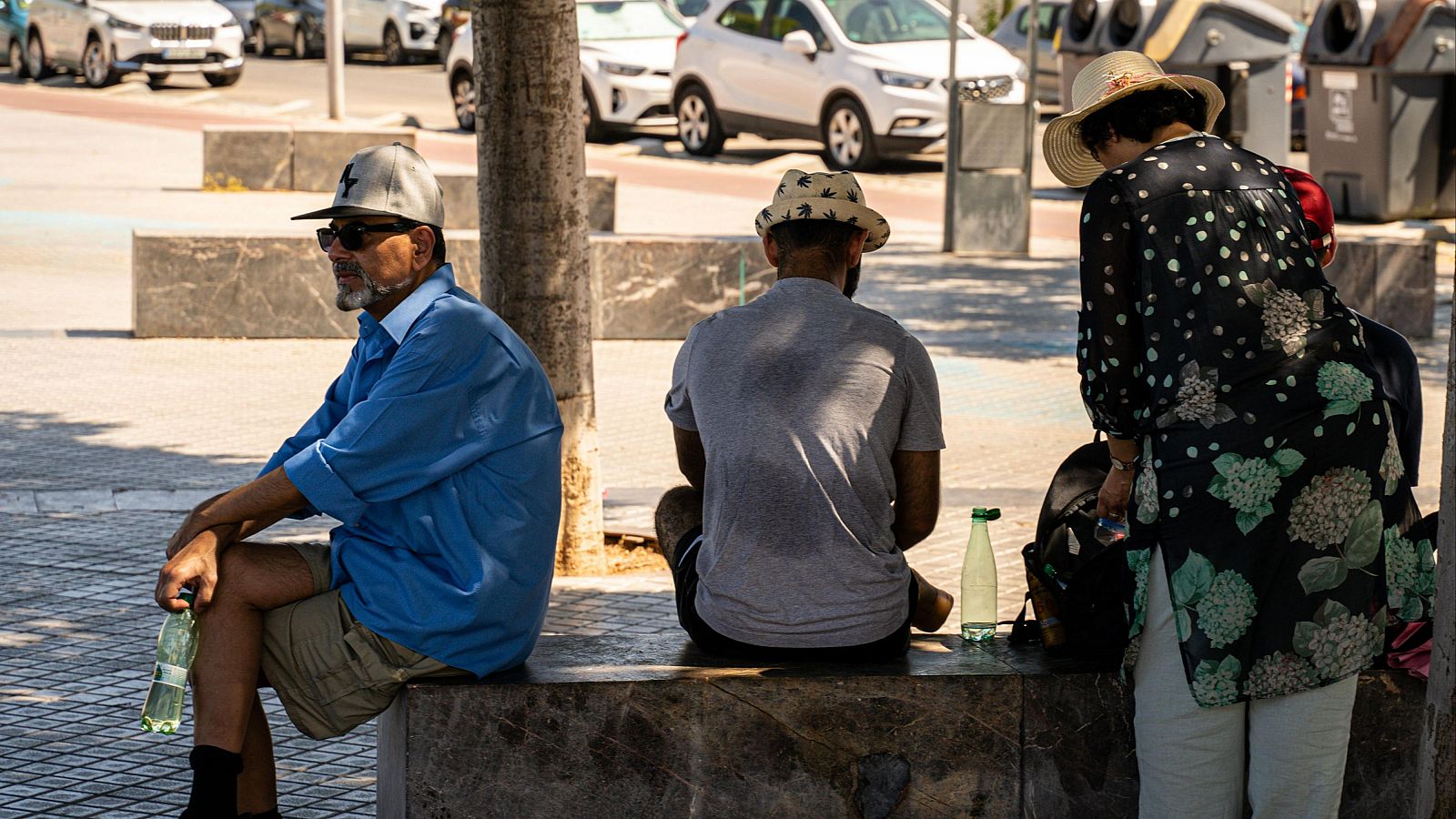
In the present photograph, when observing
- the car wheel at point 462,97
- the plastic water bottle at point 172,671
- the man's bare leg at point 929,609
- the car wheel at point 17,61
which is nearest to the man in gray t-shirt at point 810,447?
the man's bare leg at point 929,609

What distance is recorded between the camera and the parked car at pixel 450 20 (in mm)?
29625

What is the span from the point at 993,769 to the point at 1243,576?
2.54ft

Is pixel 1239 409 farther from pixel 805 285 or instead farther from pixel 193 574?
pixel 193 574

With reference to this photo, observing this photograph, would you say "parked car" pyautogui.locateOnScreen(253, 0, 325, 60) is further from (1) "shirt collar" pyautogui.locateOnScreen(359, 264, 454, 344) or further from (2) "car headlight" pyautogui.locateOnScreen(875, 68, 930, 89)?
(1) "shirt collar" pyautogui.locateOnScreen(359, 264, 454, 344)

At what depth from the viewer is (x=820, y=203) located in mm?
3822

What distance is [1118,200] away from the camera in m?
3.36

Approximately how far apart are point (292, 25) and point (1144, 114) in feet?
104

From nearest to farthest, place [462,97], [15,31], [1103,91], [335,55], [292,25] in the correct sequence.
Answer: [1103,91]
[335,55]
[462,97]
[15,31]
[292,25]

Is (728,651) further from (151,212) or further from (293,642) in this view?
(151,212)

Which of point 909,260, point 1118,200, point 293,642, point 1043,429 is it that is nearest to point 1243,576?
point 1118,200

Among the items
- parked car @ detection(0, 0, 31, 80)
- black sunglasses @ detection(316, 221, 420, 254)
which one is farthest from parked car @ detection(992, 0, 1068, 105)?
black sunglasses @ detection(316, 221, 420, 254)

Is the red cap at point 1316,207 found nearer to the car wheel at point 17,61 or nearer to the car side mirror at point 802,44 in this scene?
the car side mirror at point 802,44

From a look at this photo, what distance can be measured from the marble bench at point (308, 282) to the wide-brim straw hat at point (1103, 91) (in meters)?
7.05

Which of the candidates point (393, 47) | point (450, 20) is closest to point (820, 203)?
point (450, 20)
